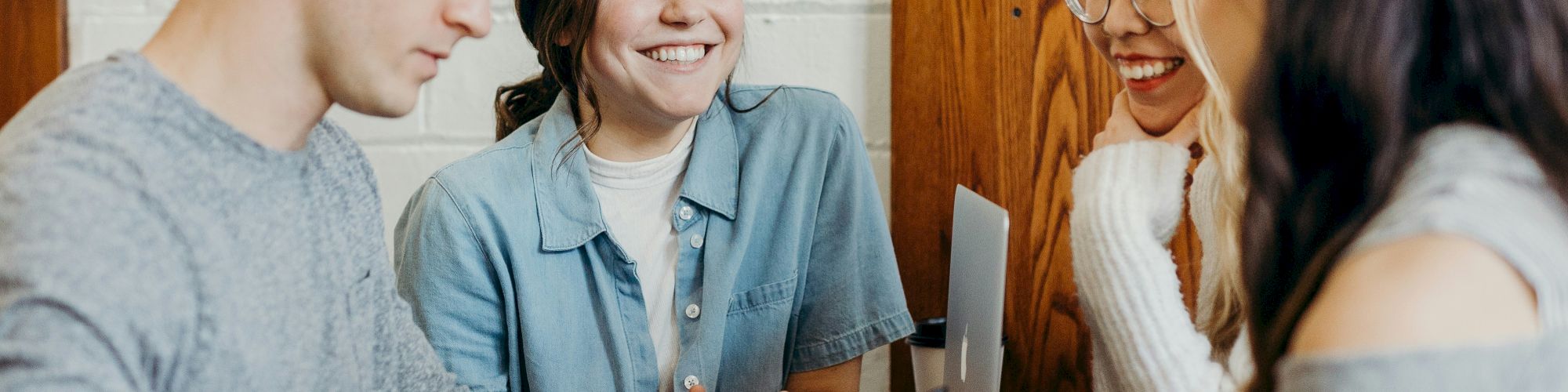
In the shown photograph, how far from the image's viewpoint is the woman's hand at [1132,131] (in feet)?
3.57

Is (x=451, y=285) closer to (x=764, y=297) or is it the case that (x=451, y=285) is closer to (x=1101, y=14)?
(x=764, y=297)

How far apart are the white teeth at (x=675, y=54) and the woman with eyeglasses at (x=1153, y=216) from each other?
373 millimetres

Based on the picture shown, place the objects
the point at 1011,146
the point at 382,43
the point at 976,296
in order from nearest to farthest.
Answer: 1. the point at 382,43
2. the point at 976,296
3. the point at 1011,146

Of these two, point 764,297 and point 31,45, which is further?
point 31,45

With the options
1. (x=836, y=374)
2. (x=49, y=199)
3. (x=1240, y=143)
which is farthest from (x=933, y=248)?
(x=49, y=199)

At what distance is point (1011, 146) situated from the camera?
1.43 metres

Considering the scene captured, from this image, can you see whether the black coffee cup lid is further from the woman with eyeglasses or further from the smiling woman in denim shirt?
the woman with eyeglasses

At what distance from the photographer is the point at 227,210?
2.13ft

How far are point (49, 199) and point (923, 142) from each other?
3.47ft

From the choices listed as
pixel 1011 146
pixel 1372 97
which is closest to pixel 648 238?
pixel 1011 146

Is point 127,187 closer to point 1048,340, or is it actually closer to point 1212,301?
point 1212,301

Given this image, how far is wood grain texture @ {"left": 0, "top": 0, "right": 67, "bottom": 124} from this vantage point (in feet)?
5.28

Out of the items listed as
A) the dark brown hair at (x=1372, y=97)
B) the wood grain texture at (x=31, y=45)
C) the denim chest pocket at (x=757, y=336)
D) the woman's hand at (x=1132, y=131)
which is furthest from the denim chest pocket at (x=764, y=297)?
the wood grain texture at (x=31, y=45)

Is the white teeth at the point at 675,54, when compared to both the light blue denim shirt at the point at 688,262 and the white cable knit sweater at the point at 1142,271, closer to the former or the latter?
the light blue denim shirt at the point at 688,262
